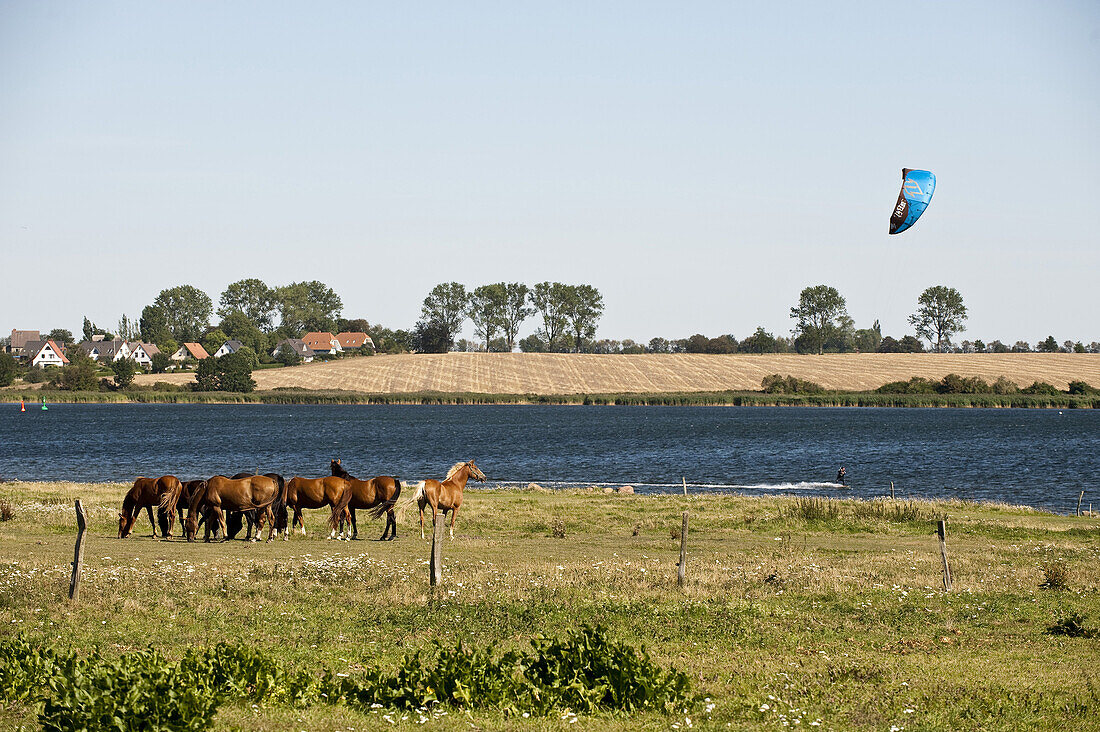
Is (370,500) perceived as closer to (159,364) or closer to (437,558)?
(437,558)

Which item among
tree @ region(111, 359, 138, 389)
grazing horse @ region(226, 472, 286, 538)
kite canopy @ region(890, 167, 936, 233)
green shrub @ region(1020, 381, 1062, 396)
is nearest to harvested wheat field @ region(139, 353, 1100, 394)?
green shrub @ region(1020, 381, 1062, 396)

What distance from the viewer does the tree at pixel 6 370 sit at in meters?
165

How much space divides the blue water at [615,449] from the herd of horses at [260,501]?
15408 millimetres

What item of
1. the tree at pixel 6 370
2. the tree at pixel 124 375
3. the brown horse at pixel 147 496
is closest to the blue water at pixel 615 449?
the brown horse at pixel 147 496

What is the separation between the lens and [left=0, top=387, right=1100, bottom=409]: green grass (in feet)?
474

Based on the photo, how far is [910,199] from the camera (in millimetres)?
32219

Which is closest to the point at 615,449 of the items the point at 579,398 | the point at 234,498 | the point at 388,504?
the point at 388,504

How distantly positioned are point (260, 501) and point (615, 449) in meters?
50.7

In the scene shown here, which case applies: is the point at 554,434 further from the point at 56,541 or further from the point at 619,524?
the point at 56,541

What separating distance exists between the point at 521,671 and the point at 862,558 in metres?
14.1

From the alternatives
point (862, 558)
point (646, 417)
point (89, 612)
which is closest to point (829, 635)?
point (862, 558)

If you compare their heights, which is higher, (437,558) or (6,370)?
(6,370)

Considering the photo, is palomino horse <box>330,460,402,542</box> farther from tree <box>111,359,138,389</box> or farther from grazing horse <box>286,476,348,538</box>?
tree <box>111,359,138,389</box>

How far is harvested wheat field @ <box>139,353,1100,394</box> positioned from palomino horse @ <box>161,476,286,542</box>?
131510mm
